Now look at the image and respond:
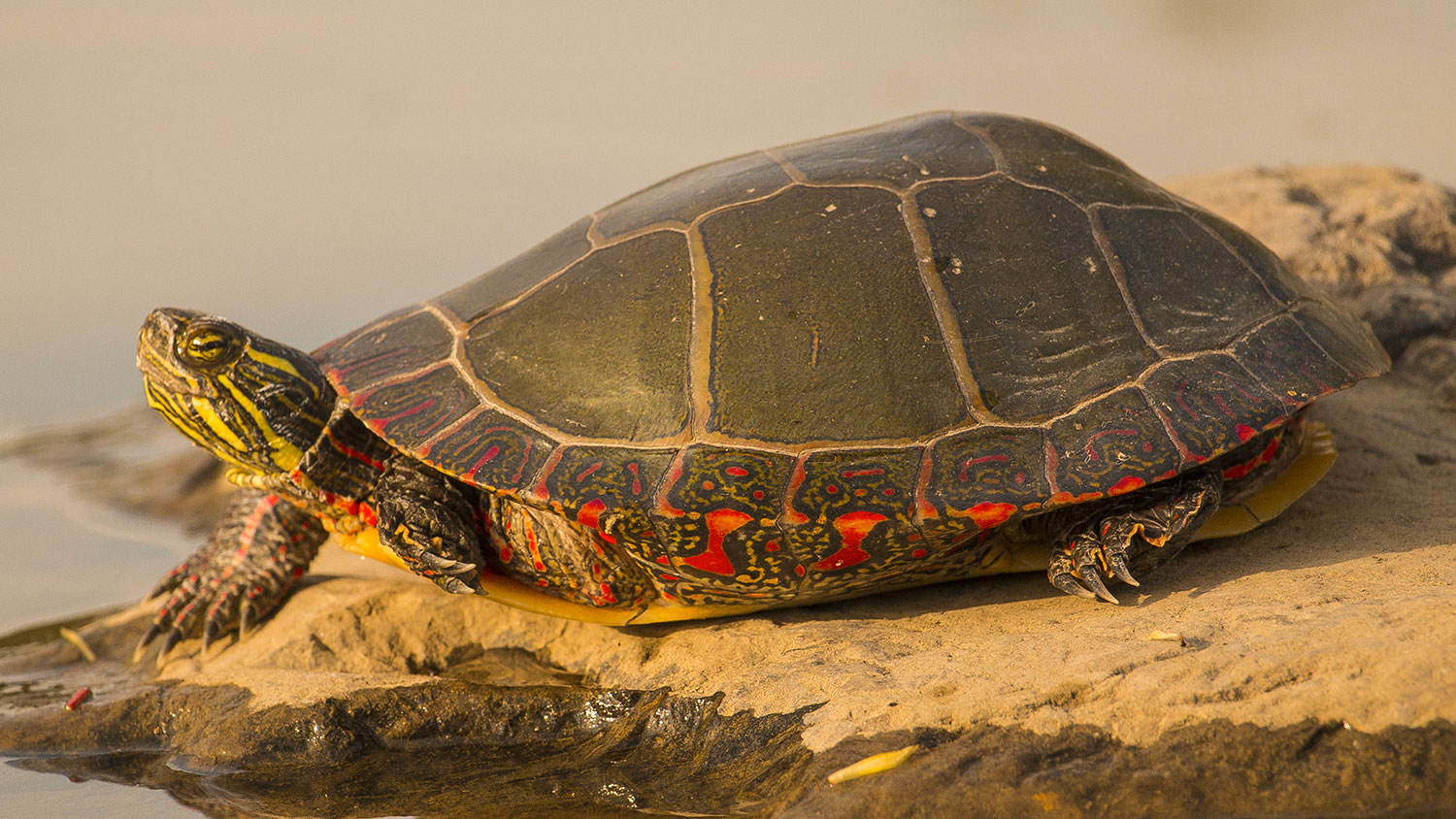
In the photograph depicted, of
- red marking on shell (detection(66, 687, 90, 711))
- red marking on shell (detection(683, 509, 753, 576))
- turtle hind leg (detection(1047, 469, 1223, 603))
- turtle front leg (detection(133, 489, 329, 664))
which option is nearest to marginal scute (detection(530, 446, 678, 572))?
red marking on shell (detection(683, 509, 753, 576))

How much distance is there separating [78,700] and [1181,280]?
15.3ft

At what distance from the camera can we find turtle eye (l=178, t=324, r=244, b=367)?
414 centimetres

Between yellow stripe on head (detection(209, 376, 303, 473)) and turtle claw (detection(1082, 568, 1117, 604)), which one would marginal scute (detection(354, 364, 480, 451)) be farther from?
turtle claw (detection(1082, 568, 1117, 604))

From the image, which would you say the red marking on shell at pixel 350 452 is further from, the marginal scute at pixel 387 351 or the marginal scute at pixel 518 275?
the marginal scute at pixel 518 275

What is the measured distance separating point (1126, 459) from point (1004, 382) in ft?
1.60

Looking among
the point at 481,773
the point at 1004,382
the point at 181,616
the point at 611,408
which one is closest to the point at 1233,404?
the point at 1004,382

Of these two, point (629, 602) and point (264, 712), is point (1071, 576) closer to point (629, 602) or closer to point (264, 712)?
point (629, 602)

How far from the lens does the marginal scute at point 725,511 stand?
3555mm

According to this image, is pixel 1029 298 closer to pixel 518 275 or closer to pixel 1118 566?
pixel 1118 566

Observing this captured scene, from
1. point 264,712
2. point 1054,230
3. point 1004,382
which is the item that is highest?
point 1054,230

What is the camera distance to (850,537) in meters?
3.57

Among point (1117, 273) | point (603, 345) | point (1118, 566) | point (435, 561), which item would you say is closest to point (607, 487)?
point (603, 345)

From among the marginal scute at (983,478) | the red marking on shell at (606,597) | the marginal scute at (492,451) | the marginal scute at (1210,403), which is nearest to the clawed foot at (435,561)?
the marginal scute at (492,451)

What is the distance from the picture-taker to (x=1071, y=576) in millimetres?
3689
